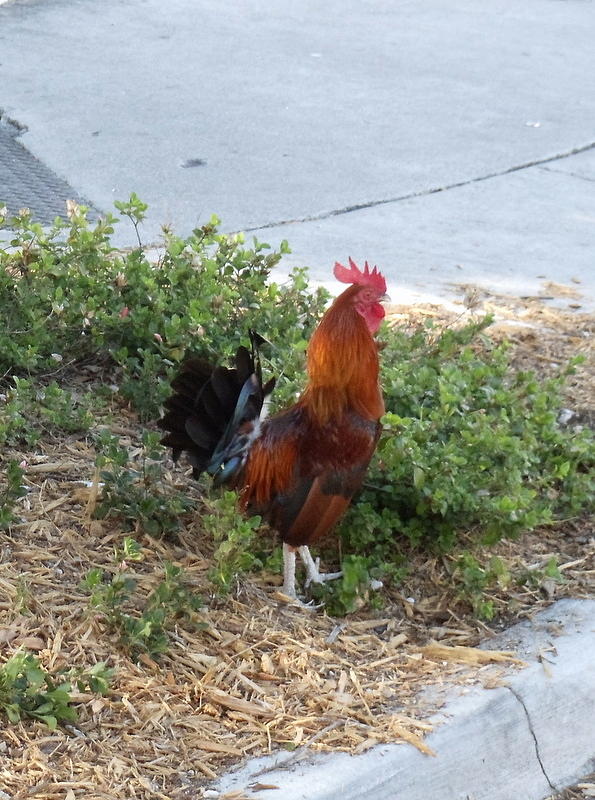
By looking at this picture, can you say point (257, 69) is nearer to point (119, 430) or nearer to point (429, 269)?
point (429, 269)

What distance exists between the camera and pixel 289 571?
3.84m

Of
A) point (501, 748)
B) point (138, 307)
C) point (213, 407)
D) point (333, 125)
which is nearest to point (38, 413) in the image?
point (138, 307)

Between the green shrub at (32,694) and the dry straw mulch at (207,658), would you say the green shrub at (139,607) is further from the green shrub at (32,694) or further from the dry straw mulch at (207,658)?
the green shrub at (32,694)

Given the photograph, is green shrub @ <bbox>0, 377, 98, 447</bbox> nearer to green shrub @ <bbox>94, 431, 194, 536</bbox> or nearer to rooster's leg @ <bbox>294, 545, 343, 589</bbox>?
green shrub @ <bbox>94, 431, 194, 536</bbox>

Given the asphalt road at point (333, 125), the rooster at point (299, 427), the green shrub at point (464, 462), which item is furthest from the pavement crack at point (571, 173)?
the rooster at point (299, 427)

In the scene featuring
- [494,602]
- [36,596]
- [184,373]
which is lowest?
[494,602]

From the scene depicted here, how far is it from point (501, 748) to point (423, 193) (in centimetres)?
528

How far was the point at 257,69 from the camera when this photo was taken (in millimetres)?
10555

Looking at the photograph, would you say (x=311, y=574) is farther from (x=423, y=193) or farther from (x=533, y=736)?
(x=423, y=193)

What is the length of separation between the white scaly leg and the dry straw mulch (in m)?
0.05

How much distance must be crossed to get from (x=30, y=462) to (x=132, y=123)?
529 cm

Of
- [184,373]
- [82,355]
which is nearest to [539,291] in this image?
[82,355]

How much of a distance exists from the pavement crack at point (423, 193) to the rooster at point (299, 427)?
3.29m

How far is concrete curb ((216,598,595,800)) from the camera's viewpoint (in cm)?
295
